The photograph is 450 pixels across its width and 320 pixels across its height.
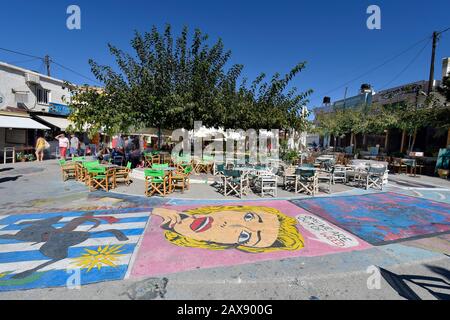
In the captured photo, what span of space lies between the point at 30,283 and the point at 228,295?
263cm

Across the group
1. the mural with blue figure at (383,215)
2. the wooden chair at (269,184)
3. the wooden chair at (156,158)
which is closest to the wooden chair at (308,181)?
the mural with blue figure at (383,215)

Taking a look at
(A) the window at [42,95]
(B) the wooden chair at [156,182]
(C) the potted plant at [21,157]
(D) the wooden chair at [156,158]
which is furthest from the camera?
(A) the window at [42,95]

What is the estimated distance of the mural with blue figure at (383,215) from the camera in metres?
5.20

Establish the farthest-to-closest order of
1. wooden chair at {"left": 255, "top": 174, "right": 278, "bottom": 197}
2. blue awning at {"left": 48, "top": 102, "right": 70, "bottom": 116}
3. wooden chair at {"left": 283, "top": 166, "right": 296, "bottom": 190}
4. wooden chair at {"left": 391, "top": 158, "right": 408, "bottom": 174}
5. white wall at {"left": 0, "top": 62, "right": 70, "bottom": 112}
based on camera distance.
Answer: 1. blue awning at {"left": 48, "top": 102, "right": 70, "bottom": 116}
2. white wall at {"left": 0, "top": 62, "right": 70, "bottom": 112}
3. wooden chair at {"left": 391, "top": 158, "right": 408, "bottom": 174}
4. wooden chair at {"left": 283, "top": 166, "right": 296, "bottom": 190}
5. wooden chair at {"left": 255, "top": 174, "right": 278, "bottom": 197}

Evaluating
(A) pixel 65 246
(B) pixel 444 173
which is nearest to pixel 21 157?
(A) pixel 65 246

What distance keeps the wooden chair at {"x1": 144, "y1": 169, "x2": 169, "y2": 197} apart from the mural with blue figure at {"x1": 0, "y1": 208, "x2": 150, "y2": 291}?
166cm

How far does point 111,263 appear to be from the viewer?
368 cm

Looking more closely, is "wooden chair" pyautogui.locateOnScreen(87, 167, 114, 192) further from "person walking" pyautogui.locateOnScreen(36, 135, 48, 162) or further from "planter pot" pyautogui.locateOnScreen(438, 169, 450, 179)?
"planter pot" pyautogui.locateOnScreen(438, 169, 450, 179)

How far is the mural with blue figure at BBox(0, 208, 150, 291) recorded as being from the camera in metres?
3.31

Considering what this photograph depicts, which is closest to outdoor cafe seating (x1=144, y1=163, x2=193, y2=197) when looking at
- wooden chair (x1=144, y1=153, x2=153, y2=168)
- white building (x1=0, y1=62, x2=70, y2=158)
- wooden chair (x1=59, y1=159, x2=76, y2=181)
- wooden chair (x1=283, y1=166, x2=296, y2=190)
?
wooden chair (x1=283, y1=166, x2=296, y2=190)

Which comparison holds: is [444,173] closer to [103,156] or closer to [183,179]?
[183,179]

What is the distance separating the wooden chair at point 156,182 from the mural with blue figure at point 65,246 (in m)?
1.66

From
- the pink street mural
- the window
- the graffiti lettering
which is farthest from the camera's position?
the window

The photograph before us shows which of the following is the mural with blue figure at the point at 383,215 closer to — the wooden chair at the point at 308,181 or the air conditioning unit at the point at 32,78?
the wooden chair at the point at 308,181
